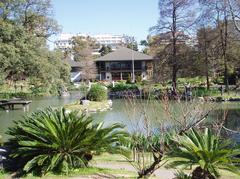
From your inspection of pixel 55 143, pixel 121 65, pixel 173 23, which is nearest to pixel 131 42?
pixel 121 65

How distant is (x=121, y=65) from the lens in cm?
6397

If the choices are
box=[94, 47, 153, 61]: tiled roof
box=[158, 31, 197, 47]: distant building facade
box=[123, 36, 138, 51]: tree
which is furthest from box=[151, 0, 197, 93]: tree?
box=[123, 36, 138, 51]: tree

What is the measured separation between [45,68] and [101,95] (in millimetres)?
5539

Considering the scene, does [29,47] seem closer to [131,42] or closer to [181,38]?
[181,38]

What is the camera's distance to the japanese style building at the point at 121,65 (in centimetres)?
6309

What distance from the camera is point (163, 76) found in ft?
136

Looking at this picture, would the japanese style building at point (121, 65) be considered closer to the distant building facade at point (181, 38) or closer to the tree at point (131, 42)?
the distant building facade at point (181, 38)

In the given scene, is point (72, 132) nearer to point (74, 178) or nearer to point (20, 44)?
point (74, 178)

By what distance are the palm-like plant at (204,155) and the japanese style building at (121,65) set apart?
183 ft

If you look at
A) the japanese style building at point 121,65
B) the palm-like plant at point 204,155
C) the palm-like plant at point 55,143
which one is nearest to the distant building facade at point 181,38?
the japanese style building at point 121,65

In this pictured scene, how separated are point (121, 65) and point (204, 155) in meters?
57.9

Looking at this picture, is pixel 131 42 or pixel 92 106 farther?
pixel 131 42

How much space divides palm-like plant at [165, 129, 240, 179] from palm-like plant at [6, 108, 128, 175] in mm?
1717

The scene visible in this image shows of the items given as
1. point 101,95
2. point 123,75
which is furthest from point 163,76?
point 123,75
